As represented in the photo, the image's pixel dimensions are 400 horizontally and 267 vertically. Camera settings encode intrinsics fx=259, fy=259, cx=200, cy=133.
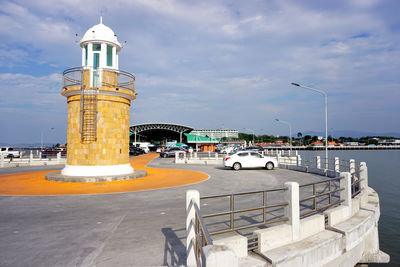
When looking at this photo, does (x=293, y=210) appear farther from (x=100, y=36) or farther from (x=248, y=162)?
(x=248, y=162)

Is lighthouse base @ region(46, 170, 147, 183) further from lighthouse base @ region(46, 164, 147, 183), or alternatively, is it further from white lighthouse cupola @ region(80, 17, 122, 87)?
white lighthouse cupola @ region(80, 17, 122, 87)

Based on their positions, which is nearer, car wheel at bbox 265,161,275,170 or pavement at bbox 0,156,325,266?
pavement at bbox 0,156,325,266

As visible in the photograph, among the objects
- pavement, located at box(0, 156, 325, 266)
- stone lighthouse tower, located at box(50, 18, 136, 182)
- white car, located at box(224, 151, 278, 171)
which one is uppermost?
stone lighthouse tower, located at box(50, 18, 136, 182)

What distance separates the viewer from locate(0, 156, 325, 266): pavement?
15.7 feet

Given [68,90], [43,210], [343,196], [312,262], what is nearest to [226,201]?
[343,196]

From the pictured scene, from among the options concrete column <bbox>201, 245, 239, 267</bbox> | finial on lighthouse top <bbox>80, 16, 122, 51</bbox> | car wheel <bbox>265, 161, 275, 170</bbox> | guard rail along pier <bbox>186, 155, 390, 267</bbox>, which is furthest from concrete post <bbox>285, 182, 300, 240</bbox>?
car wheel <bbox>265, 161, 275, 170</bbox>

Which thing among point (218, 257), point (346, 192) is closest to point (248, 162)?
point (346, 192)

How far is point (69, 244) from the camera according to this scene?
5426 mm

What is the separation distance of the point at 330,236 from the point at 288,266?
6.02ft

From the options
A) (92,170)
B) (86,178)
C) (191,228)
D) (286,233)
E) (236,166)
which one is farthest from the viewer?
(236,166)

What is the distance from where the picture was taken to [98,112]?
15.3m

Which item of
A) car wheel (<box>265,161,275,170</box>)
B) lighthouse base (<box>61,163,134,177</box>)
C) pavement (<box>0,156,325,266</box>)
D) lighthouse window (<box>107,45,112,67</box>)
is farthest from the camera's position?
car wheel (<box>265,161,275,170</box>)

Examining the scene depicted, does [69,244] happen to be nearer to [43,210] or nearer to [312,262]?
[43,210]

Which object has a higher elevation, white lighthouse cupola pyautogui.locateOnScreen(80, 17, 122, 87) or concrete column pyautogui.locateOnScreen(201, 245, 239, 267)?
white lighthouse cupola pyautogui.locateOnScreen(80, 17, 122, 87)
